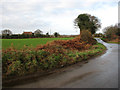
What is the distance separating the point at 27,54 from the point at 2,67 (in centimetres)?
139

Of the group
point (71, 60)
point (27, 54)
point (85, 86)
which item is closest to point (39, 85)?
point (85, 86)

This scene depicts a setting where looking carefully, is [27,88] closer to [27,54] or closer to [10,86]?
[10,86]

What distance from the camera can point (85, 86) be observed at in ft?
11.3

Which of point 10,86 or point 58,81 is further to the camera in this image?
point 58,81

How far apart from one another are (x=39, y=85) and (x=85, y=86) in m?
1.70

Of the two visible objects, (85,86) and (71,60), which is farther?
(71,60)

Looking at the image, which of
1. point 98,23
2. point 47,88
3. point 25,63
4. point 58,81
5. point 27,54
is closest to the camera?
point 47,88

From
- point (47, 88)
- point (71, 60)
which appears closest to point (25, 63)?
point (47, 88)

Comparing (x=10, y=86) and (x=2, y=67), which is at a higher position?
(x=2, y=67)

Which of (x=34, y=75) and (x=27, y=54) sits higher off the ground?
(x=27, y=54)

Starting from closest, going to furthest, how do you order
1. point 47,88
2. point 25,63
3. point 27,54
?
point 47,88 → point 25,63 → point 27,54

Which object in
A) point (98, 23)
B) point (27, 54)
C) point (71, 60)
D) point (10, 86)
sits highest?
point (98, 23)

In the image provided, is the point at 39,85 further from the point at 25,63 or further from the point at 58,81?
the point at 25,63

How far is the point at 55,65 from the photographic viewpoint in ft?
18.2
